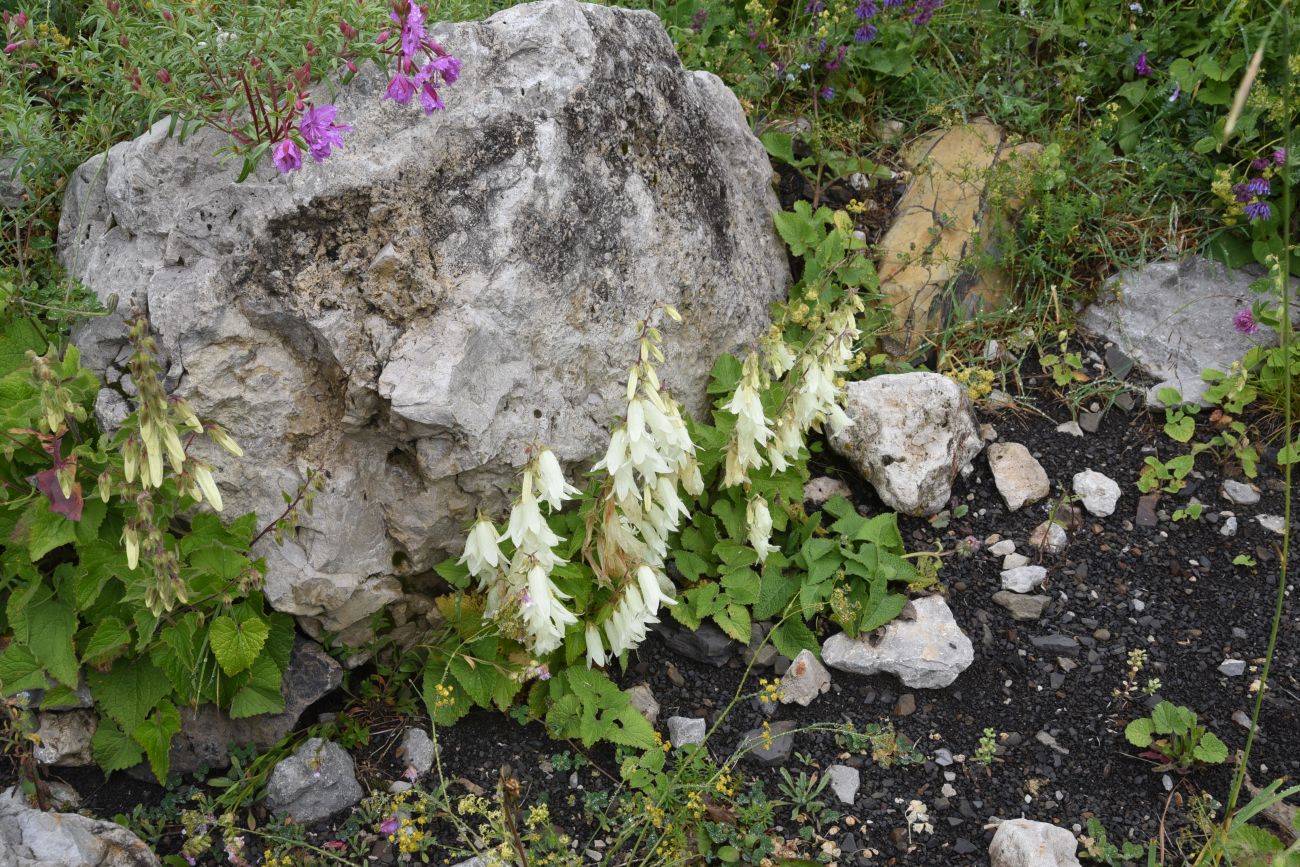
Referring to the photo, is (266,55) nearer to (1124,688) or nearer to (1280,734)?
(1124,688)

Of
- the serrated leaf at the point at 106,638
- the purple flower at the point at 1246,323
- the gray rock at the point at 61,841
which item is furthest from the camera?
the purple flower at the point at 1246,323

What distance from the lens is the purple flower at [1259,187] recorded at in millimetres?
4734

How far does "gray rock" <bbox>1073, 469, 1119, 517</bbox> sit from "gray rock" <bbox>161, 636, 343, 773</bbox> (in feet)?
9.58

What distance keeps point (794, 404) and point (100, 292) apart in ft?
7.63

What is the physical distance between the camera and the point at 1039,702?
3721 millimetres

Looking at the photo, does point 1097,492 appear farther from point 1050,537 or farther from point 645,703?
point 645,703

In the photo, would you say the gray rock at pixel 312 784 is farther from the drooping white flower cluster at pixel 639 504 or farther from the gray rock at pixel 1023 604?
the gray rock at pixel 1023 604

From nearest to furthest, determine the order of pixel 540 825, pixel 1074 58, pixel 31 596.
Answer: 1. pixel 31 596
2. pixel 540 825
3. pixel 1074 58

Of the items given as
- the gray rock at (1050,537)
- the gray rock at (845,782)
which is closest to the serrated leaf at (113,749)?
the gray rock at (845,782)

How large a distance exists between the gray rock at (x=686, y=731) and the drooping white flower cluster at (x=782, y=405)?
61cm

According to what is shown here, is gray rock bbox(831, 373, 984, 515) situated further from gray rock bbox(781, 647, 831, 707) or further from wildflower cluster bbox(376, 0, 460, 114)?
wildflower cluster bbox(376, 0, 460, 114)

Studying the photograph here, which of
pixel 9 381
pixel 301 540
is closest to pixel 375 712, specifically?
pixel 301 540

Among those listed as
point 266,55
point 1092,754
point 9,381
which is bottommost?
point 1092,754

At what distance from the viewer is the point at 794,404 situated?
12.5ft
